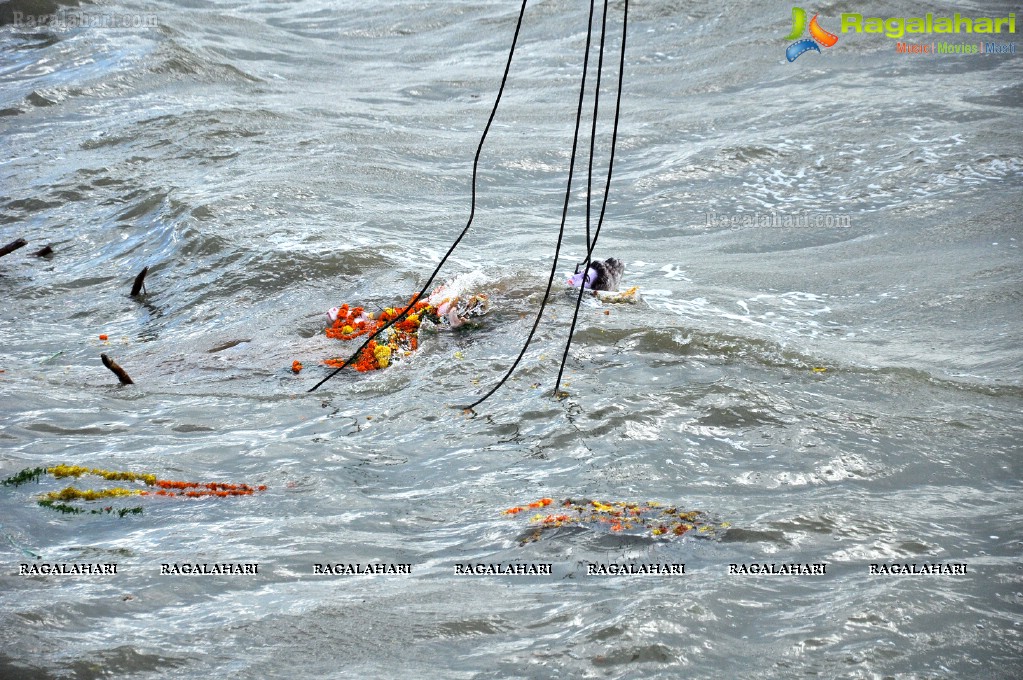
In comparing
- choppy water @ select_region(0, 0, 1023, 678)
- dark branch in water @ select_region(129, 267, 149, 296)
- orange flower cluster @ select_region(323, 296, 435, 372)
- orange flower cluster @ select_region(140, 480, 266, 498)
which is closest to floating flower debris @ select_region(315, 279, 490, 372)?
orange flower cluster @ select_region(323, 296, 435, 372)

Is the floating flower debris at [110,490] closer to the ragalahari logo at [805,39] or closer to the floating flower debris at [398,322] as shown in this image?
the floating flower debris at [398,322]

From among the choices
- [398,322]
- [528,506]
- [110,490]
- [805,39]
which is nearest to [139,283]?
[398,322]

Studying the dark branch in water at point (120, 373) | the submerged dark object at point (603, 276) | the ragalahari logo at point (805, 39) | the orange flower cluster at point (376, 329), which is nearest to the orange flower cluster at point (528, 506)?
the orange flower cluster at point (376, 329)

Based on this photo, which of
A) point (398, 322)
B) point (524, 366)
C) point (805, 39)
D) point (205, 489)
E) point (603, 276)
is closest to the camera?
point (205, 489)

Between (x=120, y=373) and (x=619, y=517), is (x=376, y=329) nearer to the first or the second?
(x=120, y=373)

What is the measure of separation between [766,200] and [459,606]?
5730 millimetres

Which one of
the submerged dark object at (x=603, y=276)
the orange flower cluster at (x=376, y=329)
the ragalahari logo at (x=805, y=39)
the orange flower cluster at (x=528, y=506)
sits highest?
the ragalahari logo at (x=805, y=39)

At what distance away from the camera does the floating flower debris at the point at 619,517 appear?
3447 millimetres

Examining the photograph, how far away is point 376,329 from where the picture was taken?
18.6 ft

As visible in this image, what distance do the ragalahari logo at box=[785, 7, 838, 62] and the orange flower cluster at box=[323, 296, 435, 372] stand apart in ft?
23.5

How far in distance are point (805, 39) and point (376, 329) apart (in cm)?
799

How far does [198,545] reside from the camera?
338cm

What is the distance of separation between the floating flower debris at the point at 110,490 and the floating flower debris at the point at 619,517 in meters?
1.14

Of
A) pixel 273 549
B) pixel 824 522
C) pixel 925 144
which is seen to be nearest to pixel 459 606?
pixel 273 549
